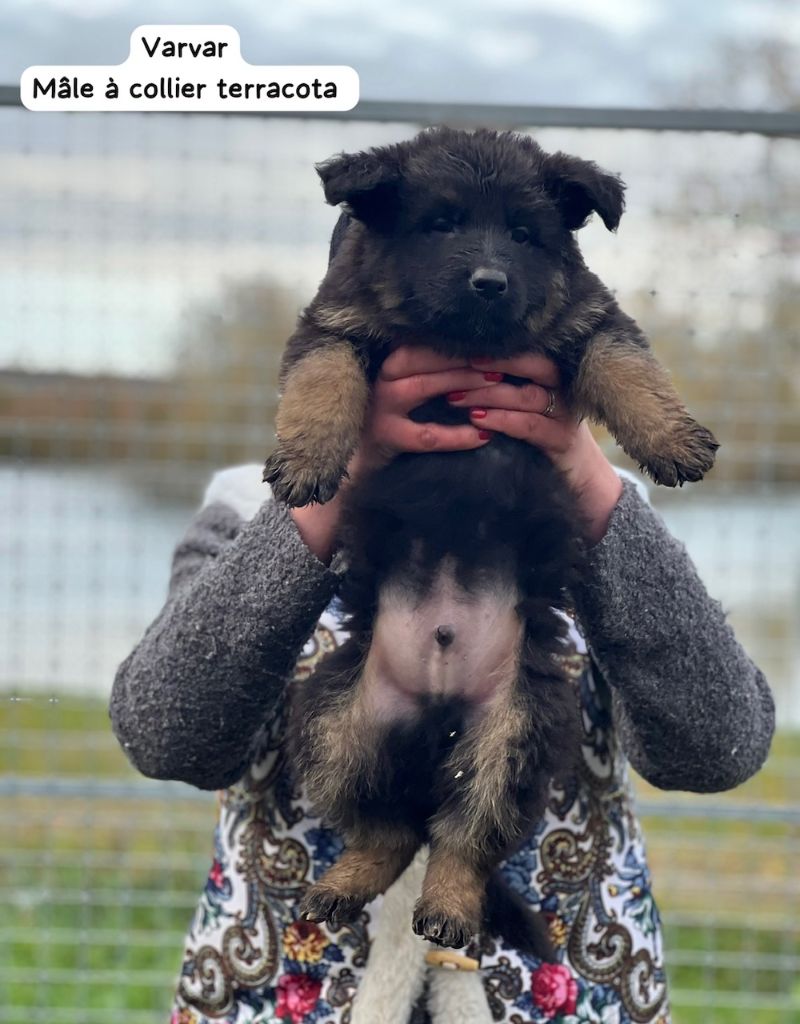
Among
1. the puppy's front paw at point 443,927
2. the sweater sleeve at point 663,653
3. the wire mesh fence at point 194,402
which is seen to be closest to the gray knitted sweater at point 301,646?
the sweater sleeve at point 663,653

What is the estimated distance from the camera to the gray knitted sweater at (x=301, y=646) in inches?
80.8

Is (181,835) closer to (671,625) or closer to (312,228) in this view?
(312,228)

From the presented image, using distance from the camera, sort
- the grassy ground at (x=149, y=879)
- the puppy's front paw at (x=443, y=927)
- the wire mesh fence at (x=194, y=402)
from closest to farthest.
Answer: the puppy's front paw at (x=443, y=927) < the wire mesh fence at (x=194, y=402) < the grassy ground at (x=149, y=879)

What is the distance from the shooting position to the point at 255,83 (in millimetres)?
2836

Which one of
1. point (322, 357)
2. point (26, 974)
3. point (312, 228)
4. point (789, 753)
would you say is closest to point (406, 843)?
point (322, 357)

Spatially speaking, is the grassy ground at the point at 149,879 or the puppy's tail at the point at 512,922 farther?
the grassy ground at the point at 149,879

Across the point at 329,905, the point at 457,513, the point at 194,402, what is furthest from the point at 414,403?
the point at 194,402

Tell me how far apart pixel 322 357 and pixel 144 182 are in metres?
2.00

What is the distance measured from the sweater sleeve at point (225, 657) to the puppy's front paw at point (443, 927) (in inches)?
16.6

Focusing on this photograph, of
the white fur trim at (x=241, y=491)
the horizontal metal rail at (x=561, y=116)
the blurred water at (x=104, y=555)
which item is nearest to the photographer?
the white fur trim at (x=241, y=491)

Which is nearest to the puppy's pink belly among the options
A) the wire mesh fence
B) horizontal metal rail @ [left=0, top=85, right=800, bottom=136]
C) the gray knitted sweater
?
the gray knitted sweater

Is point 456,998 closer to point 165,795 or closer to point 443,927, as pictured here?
point 443,927

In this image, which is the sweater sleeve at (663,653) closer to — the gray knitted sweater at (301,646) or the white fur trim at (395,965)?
the gray knitted sweater at (301,646)

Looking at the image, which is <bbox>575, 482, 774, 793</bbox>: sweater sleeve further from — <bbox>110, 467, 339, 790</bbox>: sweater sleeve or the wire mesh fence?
the wire mesh fence
